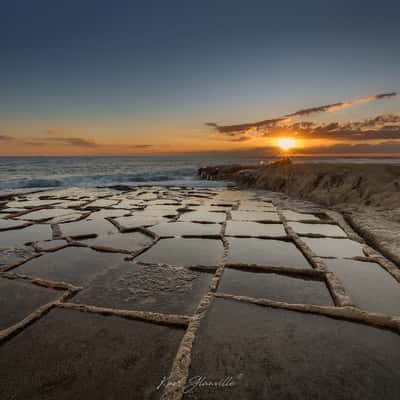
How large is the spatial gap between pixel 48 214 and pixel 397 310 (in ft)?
20.0

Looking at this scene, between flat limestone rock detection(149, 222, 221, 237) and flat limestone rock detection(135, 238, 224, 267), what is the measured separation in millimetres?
277

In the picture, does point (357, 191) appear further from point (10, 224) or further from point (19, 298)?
point (10, 224)

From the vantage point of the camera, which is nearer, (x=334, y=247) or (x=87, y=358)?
(x=87, y=358)

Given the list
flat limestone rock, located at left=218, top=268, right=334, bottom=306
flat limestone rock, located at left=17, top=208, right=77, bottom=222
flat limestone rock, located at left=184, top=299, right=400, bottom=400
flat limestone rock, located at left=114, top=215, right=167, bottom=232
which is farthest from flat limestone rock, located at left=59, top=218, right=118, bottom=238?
flat limestone rock, located at left=184, top=299, right=400, bottom=400

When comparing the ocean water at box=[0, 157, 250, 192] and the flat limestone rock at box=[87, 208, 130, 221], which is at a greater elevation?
the flat limestone rock at box=[87, 208, 130, 221]

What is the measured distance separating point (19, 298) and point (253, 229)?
3277 mm

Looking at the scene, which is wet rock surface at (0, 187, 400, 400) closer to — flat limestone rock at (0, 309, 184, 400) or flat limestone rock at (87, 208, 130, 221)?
flat limestone rock at (0, 309, 184, 400)

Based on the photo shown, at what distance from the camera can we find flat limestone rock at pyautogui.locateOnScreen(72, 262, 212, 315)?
2.03 meters

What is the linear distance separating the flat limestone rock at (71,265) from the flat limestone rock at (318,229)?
2.89 m

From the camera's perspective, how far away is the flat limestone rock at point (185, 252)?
116 inches

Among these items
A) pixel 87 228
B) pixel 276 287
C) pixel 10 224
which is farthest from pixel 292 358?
pixel 10 224

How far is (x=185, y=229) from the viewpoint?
14.2ft

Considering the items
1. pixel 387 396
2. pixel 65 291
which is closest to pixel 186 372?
pixel 387 396

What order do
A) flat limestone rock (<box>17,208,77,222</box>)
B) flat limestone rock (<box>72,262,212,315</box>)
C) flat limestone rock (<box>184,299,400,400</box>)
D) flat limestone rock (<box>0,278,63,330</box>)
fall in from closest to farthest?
1. flat limestone rock (<box>184,299,400,400</box>)
2. flat limestone rock (<box>0,278,63,330</box>)
3. flat limestone rock (<box>72,262,212,315</box>)
4. flat limestone rock (<box>17,208,77,222</box>)
